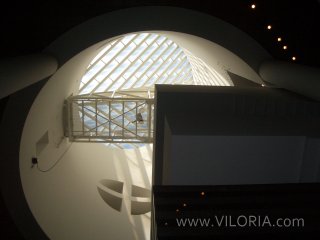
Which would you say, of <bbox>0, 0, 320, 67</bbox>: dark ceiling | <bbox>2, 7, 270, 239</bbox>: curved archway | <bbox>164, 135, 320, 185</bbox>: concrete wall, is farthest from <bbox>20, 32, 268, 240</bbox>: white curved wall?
<bbox>164, 135, 320, 185</bbox>: concrete wall

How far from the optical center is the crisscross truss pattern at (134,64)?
52.5 ft

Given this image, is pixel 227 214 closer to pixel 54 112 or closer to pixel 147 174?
pixel 54 112

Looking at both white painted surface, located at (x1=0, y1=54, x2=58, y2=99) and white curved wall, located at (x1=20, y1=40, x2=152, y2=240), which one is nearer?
white painted surface, located at (x1=0, y1=54, x2=58, y2=99)

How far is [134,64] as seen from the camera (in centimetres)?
1831

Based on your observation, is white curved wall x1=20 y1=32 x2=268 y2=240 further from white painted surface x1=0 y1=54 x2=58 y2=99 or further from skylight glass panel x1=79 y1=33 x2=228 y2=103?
skylight glass panel x1=79 y1=33 x2=228 y2=103

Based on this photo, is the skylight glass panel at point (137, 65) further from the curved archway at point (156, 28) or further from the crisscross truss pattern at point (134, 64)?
the curved archway at point (156, 28)

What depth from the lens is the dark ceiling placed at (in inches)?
270

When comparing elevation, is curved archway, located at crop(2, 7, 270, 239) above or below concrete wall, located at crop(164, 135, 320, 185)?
above

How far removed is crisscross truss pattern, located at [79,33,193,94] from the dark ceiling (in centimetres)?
762

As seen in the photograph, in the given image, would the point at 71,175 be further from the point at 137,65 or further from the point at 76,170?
the point at 137,65

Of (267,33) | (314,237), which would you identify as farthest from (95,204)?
(314,237)

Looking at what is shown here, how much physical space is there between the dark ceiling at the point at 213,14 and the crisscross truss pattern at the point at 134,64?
7.62 meters

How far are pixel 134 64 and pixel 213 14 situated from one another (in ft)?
38.0

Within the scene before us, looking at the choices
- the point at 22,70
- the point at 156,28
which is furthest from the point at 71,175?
the point at 22,70
